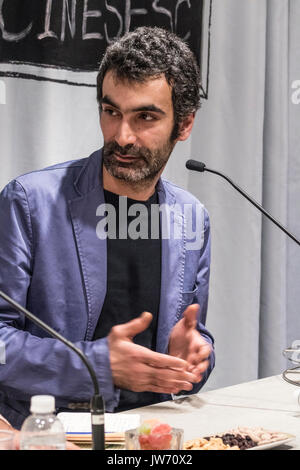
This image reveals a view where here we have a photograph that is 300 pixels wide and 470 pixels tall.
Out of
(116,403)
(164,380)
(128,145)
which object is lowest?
(116,403)

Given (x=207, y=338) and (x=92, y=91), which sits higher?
(x=92, y=91)

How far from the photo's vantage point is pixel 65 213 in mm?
1794

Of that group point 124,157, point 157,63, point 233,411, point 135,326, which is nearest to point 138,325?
point 135,326

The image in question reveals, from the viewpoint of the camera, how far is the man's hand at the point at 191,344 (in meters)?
1.59

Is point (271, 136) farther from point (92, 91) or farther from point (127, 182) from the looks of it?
point (127, 182)

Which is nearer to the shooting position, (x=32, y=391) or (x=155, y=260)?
(x=32, y=391)

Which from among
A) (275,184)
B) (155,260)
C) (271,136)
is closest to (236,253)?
(275,184)

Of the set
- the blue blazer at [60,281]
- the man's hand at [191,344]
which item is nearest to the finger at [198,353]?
the man's hand at [191,344]

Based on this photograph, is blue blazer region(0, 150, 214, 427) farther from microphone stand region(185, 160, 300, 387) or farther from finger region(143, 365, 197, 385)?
microphone stand region(185, 160, 300, 387)

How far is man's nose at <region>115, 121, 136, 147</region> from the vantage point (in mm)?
1769

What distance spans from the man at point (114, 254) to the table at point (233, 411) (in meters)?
0.06

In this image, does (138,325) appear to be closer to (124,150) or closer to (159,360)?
(159,360)

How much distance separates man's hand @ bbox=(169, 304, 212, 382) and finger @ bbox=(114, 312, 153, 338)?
0.19 metres

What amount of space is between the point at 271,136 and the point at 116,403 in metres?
1.45
